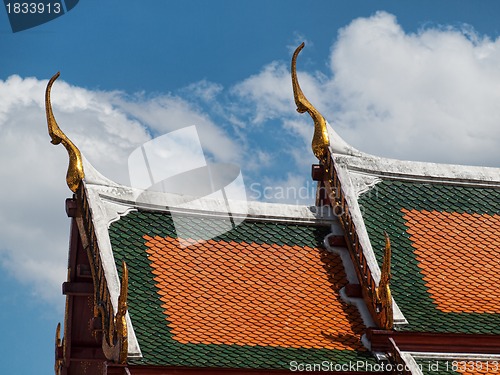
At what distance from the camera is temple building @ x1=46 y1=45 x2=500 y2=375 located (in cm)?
1291

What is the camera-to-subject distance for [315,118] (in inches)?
626

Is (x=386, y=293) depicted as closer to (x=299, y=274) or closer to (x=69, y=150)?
(x=299, y=274)

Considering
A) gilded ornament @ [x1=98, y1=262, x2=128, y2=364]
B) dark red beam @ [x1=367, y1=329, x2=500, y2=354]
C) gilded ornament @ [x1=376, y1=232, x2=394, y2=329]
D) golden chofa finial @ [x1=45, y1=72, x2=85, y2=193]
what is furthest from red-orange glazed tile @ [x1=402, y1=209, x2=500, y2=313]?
golden chofa finial @ [x1=45, y1=72, x2=85, y2=193]

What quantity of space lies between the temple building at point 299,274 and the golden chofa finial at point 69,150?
0.02m

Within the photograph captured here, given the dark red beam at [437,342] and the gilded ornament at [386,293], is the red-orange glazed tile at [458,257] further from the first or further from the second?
the gilded ornament at [386,293]

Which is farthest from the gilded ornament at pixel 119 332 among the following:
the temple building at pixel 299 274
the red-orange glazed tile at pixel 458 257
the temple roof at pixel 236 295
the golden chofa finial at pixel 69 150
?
the red-orange glazed tile at pixel 458 257

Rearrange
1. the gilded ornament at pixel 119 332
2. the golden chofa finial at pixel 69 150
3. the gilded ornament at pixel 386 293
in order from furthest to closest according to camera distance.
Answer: the golden chofa finial at pixel 69 150 → the gilded ornament at pixel 386 293 → the gilded ornament at pixel 119 332

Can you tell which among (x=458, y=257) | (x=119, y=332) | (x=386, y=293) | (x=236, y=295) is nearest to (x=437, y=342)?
(x=386, y=293)

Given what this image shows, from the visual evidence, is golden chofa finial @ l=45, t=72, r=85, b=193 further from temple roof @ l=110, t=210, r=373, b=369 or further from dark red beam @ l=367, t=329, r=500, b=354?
dark red beam @ l=367, t=329, r=500, b=354

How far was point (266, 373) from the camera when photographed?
12438mm

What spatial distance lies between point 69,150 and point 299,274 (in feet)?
11.3

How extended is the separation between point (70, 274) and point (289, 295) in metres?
3.22

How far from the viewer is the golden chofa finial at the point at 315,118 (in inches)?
620

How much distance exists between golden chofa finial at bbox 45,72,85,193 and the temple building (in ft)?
0.06
